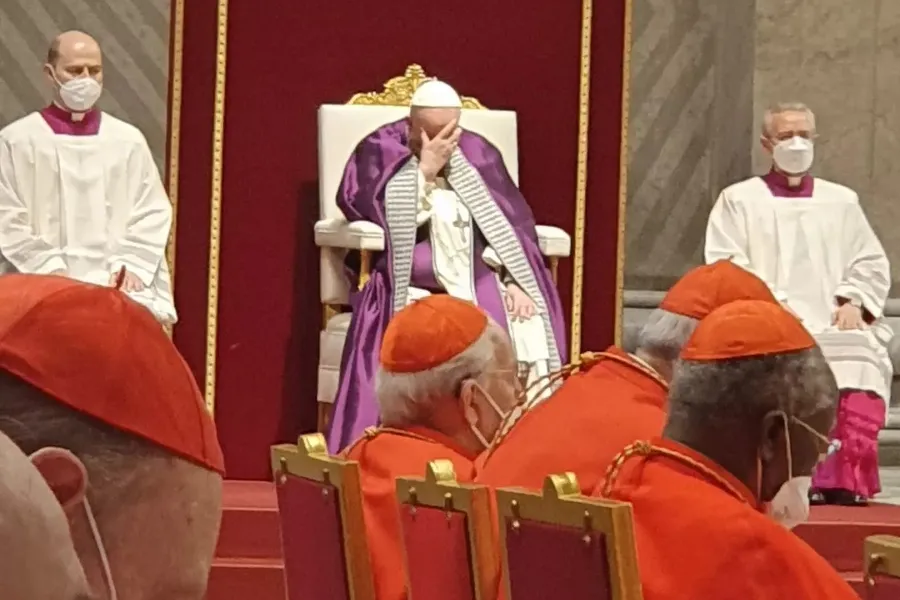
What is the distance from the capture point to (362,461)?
3.83 metres

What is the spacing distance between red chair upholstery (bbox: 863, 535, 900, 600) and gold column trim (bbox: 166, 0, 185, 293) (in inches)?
204

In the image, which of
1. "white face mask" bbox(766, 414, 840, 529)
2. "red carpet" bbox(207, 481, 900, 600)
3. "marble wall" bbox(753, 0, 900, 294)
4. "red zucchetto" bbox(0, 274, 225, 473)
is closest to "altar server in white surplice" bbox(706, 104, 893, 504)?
"red carpet" bbox(207, 481, 900, 600)

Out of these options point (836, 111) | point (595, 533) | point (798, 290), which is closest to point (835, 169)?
point (836, 111)

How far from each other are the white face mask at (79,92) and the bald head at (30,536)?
240 inches

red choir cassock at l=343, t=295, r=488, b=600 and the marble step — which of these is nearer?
red choir cassock at l=343, t=295, r=488, b=600

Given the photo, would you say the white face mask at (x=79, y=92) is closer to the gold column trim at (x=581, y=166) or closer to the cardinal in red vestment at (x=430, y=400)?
the gold column trim at (x=581, y=166)

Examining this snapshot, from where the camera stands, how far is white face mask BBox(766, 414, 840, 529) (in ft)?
8.83

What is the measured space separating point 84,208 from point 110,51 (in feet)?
6.68

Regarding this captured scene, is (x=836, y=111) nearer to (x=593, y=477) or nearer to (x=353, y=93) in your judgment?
(x=353, y=93)

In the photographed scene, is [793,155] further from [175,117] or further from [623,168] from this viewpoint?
[175,117]

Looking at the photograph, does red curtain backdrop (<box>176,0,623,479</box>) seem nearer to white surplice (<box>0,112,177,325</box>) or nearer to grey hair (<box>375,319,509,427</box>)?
white surplice (<box>0,112,177,325</box>)

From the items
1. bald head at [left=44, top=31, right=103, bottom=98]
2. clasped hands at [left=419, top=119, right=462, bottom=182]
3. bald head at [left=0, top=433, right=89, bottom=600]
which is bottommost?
bald head at [left=0, top=433, right=89, bottom=600]

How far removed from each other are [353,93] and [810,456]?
16.6ft

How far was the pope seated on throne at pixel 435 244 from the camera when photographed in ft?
22.5
